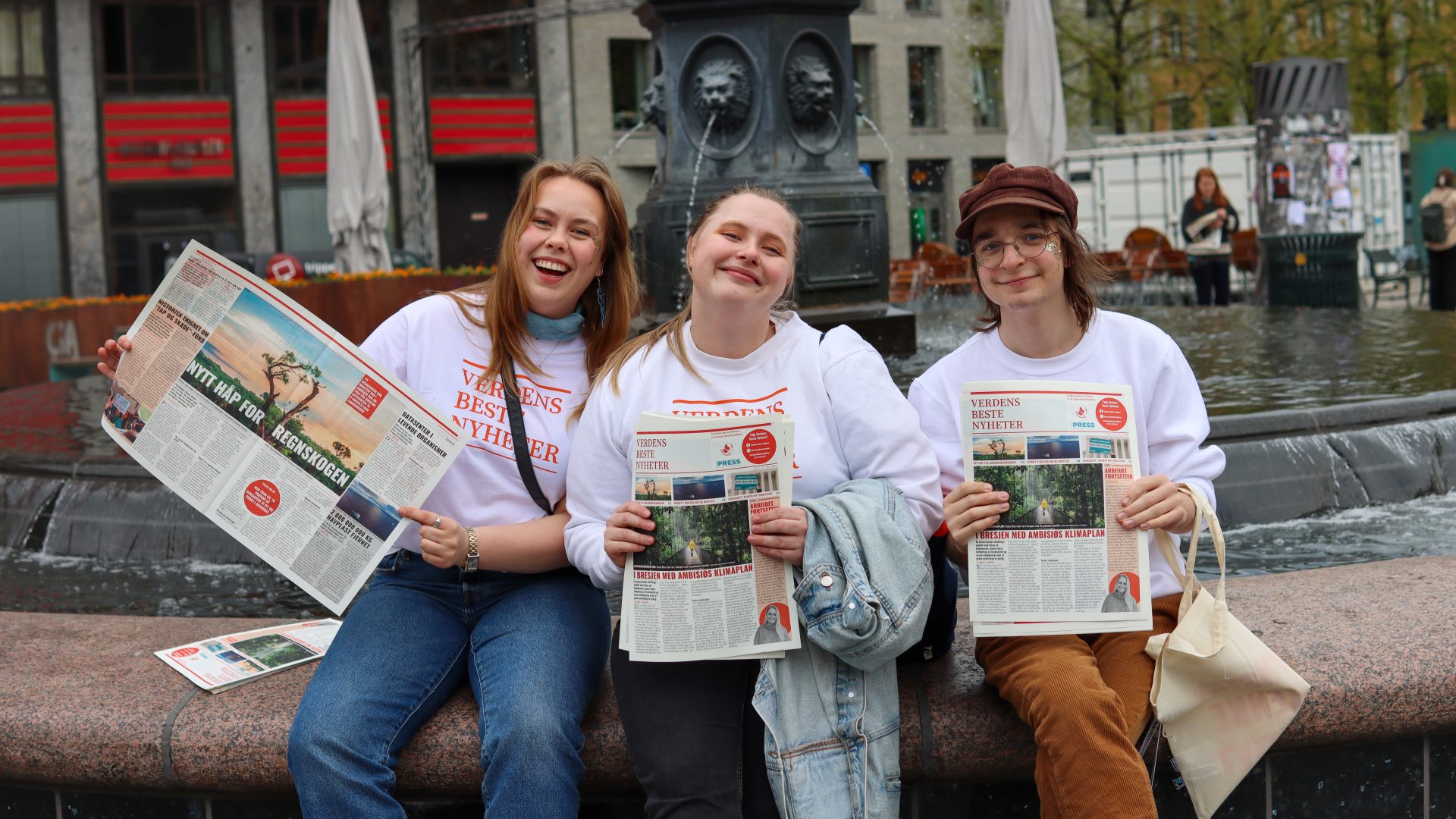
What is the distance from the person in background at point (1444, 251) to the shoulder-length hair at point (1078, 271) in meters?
14.2

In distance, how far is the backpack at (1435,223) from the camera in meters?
15.3

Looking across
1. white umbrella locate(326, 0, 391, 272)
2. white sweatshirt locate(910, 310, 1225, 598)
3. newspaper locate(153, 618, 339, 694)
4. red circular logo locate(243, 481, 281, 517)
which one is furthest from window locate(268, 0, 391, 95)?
white sweatshirt locate(910, 310, 1225, 598)

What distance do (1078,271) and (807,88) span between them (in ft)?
16.2

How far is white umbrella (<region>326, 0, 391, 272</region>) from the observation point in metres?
14.8

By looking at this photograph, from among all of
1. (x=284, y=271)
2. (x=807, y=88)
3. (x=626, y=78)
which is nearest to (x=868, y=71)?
(x=626, y=78)

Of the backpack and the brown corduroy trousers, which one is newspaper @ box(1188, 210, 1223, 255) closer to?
the backpack

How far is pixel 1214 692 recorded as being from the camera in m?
2.59

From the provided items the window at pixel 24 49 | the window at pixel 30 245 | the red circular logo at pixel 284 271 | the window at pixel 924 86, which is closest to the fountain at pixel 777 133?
the red circular logo at pixel 284 271

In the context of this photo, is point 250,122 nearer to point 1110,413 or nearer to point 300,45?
point 300,45

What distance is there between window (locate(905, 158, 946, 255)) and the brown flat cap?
3437cm

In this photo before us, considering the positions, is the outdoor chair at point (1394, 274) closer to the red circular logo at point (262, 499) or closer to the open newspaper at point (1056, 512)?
the open newspaper at point (1056, 512)

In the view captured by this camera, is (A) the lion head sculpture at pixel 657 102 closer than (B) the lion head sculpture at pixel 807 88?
No

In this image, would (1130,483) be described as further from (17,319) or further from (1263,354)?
(17,319)

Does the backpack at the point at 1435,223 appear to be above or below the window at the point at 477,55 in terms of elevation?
below
